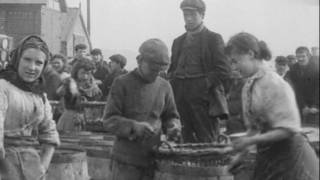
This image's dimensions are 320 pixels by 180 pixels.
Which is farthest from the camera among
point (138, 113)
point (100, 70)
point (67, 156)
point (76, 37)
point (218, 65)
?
point (76, 37)

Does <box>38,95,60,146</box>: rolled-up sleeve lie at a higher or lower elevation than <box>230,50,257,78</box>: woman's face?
lower

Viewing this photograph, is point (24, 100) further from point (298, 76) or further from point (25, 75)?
point (298, 76)

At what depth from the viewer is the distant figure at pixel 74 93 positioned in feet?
25.6

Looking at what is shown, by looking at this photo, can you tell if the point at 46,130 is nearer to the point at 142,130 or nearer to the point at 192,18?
the point at 142,130

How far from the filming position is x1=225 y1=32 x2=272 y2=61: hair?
3529 millimetres

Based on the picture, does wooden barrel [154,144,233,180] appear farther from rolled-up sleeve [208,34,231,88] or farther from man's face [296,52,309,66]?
man's face [296,52,309,66]

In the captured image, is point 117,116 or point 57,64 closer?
point 117,116

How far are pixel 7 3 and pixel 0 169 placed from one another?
80.9 feet

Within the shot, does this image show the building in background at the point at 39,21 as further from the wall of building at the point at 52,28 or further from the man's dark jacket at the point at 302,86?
the man's dark jacket at the point at 302,86

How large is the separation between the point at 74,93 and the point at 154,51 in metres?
3.95

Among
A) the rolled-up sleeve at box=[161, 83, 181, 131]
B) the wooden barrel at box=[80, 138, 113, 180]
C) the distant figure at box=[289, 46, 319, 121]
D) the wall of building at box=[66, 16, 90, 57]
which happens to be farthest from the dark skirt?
the wall of building at box=[66, 16, 90, 57]

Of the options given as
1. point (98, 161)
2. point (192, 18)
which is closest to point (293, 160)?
point (192, 18)

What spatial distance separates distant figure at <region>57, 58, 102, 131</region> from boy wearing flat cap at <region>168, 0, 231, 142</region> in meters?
2.04

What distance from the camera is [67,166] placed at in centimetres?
564
